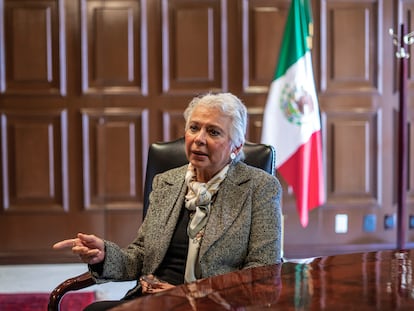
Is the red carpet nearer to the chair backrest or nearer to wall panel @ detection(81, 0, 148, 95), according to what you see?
the chair backrest

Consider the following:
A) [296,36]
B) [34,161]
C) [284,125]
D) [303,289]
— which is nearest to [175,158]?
[303,289]

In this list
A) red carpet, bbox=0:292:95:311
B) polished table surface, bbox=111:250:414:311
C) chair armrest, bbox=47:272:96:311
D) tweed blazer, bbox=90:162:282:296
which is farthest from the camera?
red carpet, bbox=0:292:95:311

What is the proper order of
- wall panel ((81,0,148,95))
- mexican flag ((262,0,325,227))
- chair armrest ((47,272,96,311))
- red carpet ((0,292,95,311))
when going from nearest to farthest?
chair armrest ((47,272,96,311)), red carpet ((0,292,95,311)), mexican flag ((262,0,325,227)), wall panel ((81,0,148,95))

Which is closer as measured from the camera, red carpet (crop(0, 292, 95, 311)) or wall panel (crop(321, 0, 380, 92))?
red carpet (crop(0, 292, 95, 311))

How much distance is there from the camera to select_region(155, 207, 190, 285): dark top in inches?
74.7

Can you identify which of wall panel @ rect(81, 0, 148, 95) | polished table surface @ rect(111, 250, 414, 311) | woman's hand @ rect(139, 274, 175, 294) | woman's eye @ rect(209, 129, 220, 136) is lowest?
woman's hand @ rect(139, 274, 175, 294)

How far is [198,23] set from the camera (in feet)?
13.2

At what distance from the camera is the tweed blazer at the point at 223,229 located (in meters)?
1.78

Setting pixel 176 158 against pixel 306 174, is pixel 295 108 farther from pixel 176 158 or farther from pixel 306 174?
pixel 176 158

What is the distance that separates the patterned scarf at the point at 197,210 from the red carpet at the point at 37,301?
1.46m

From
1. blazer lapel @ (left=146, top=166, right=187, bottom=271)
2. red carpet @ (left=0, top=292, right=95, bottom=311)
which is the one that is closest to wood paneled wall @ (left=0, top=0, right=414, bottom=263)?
red carpet @ (left=0, top=292, right=95, bottom=311)

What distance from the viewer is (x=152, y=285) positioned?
1.79m

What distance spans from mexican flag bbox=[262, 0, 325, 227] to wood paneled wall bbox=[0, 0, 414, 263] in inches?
9.6

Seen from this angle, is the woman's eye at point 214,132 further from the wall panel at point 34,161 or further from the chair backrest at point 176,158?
the wall panel at point 34,161
